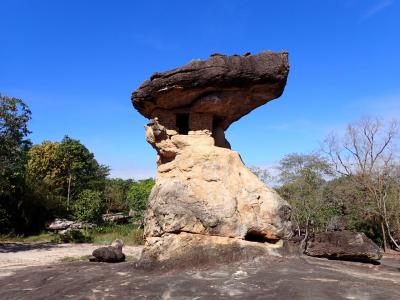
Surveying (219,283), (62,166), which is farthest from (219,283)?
(62,166)

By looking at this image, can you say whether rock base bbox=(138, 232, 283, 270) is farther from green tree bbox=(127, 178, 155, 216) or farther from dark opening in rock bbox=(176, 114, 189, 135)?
green tree bbox=(127, 178, 155, 216)

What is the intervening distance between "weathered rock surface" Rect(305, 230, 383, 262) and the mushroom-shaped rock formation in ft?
9.10

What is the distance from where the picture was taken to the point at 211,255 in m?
8.34

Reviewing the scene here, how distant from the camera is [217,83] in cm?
948

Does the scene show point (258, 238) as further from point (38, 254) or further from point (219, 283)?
point (38, 254)

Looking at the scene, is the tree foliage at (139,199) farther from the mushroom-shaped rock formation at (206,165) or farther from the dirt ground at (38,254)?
the mushroom-shaped rock formation at (206,165)

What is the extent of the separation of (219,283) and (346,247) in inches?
223

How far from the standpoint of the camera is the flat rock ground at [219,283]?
631 cm

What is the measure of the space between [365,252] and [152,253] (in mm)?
5838

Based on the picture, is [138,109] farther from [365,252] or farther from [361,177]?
[361,177]

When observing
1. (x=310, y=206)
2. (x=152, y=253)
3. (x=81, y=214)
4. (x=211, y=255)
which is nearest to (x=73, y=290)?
(x=152, y=253)

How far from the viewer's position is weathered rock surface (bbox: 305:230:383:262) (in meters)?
10.8

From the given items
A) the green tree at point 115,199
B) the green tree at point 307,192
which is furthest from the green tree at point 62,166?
the green tree at point 307,192

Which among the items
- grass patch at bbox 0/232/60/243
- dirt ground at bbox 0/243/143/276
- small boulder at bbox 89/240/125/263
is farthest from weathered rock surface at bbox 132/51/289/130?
grass patch at bbox 0/232/60/243
